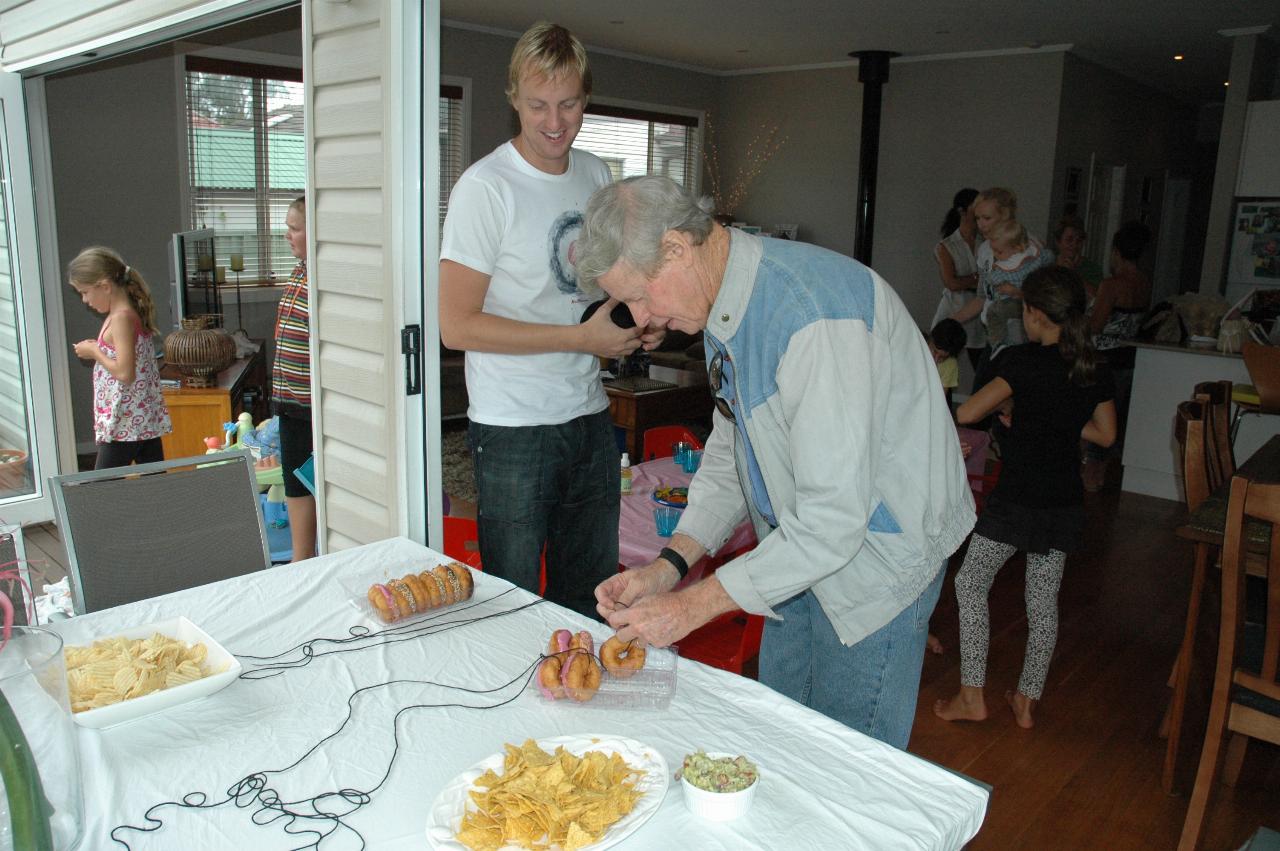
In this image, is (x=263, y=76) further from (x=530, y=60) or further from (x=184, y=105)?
(x=530, y=60)

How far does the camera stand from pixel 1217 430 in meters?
3.28

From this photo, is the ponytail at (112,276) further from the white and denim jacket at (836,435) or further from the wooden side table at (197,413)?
the white and denim jacket at (836,435)

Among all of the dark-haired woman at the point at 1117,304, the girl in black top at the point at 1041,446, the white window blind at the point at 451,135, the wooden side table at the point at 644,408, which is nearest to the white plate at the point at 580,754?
the girl in black top at the point at 1041,446

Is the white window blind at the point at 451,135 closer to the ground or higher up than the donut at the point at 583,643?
higher up

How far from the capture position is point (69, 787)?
1.03 meters

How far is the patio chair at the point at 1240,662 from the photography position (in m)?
2.03

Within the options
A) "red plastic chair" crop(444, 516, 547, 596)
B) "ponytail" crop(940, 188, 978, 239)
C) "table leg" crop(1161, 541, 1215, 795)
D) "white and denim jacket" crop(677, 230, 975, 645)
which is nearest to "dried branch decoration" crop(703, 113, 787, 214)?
"ponytail" crop(940, 188, 978, 239)

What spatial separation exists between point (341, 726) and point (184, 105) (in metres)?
6.03

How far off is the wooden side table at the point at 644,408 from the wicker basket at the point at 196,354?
76.4 inches

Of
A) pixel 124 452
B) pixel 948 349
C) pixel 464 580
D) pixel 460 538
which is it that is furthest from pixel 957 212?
pixel 464 580

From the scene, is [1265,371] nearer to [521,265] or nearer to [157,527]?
[521,265]

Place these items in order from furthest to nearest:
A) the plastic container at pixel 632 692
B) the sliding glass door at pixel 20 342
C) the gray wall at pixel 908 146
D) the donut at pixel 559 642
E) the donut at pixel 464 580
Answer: the gray wall at pixel 908 146, the sliding glass door at pixel 20 342, the donut at pixel 464 580, the donut at pixel 559 642, the plastic container at pixel 632 692

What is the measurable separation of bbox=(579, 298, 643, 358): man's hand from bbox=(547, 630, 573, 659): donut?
64 cm

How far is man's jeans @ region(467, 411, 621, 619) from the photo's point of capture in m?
2.15
